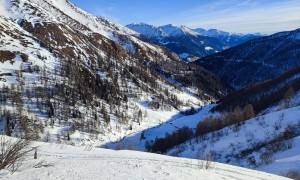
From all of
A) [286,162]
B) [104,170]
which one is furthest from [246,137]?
[104,170]

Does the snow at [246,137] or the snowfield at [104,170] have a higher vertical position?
A: the snowfield at [104,170]

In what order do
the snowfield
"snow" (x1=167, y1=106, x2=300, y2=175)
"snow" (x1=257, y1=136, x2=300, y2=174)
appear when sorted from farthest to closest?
"snow" (x1=167, y1=106, x2=300, y2=175)
"snow" (x1=257, y1=136, x2=300, y2=174)
the snowfield

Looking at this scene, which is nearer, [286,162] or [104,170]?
[104,170]

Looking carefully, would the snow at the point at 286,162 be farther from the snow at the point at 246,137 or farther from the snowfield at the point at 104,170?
the snowfield at the point at 104,170

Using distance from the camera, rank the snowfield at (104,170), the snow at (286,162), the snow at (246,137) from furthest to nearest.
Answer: the snow at (246,137) → the snow at (286,162) → the snowfield at (104,170)

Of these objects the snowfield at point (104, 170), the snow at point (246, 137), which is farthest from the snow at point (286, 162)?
the snowfield at point (104, 170)

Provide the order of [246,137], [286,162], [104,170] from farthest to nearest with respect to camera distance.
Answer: [246,137]
[286,162]
[104,170]

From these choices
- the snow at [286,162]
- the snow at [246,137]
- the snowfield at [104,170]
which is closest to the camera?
the snowfield at [104,170]

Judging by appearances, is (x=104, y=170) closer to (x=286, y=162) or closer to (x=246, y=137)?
(x=286, y=162)

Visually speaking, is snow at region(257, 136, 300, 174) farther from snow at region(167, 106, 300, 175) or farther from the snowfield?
the snowfield

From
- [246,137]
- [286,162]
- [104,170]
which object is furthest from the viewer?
[246,137]

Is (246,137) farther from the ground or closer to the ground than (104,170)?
closer to the ground

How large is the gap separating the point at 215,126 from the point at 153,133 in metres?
78.4

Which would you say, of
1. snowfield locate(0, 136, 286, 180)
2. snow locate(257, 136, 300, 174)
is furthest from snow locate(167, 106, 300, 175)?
snowfield locate(0, 136, 286, 180)
